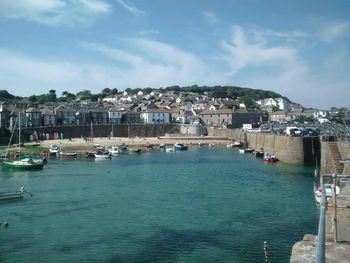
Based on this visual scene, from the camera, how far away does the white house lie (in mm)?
123125

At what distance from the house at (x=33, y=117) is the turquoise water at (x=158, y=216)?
181ft

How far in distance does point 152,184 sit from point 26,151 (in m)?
42.0

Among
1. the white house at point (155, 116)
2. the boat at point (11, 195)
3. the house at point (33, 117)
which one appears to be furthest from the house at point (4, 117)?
the boat at point (11, 195)

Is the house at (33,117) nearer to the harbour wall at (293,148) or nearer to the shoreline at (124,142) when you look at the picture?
the shoreline at (124,142)

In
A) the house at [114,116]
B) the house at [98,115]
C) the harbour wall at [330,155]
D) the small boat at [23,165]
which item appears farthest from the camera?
the house at [114,116]

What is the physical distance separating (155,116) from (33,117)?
34.8 meters

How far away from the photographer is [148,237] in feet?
74.7

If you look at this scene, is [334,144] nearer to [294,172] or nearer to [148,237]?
[294,172]

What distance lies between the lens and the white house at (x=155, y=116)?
123m

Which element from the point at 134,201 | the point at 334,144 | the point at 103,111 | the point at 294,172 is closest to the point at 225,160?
the point at 294,172

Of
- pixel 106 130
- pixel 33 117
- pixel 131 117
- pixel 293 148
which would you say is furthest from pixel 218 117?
pixel 293 148

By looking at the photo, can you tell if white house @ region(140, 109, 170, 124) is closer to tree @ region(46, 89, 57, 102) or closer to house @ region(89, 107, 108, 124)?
house @ region(89, 107, 108, 124)

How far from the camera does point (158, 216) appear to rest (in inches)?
1091

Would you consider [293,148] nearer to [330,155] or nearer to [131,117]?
[330,155]
